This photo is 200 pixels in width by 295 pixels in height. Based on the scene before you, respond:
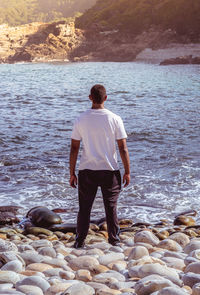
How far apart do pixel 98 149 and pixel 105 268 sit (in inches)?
48.7

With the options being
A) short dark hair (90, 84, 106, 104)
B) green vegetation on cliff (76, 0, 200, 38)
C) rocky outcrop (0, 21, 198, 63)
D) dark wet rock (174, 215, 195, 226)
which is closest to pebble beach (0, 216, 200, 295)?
short dark hair (90, 84, 106, 104)

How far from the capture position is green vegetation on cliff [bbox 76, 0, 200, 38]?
355 feet

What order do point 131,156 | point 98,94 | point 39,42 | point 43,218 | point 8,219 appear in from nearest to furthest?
point 98,94
point 43,218
point 8,219
point 131,156
point 39,42

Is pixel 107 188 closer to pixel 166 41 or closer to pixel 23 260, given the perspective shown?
pixel 23 260

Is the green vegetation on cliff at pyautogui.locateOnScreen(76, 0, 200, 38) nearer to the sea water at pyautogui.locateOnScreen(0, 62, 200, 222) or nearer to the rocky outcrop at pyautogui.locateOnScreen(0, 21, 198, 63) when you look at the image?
the rocky outcrop at pyautogui.locateOnScreen(0, 21, 198, 63)

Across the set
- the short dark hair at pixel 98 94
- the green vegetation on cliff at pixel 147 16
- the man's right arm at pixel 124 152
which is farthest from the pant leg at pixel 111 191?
the green vegetation on cliff at pixel 147 16

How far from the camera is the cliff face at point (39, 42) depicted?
352 feet

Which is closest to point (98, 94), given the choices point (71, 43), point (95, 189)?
point (95, 189)

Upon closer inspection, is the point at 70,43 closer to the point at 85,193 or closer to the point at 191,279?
the point at 85,193

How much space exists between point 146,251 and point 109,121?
4.29 ft

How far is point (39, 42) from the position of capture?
387 feet

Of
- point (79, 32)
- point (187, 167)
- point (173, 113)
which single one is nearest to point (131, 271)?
point (187, 167)

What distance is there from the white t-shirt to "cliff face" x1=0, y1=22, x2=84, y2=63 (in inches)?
4101

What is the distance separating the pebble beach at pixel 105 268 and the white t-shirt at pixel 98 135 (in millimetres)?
878
